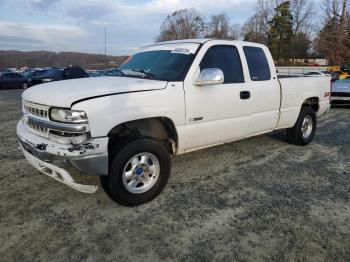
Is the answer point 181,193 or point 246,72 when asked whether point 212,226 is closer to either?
point 181,193

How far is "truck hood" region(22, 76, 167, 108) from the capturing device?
10.7 feet

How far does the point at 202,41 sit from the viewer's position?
176 inches

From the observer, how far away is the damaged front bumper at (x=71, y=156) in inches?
126

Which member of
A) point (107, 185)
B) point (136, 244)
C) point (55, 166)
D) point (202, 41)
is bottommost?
point (136, 244)

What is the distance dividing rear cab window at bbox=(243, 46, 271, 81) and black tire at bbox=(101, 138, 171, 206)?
208 cm

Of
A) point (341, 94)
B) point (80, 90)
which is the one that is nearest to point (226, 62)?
point (80, 90)

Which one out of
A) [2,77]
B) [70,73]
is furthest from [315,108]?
[2,77]

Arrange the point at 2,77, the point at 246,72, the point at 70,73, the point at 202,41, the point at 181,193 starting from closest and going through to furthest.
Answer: the point at 181,193, the point at 202,41, the point at 246,72, the point at 70,73, the point at 2,77

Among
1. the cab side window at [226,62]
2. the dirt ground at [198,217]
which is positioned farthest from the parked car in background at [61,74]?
the cab side window at [226,62]

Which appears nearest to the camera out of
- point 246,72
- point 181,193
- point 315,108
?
point 181,193

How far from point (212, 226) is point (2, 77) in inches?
1034

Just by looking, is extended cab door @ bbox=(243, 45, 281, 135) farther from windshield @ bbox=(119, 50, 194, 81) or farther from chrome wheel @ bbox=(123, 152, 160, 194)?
chrome wheel @ bbox=(123, 152, 160, 194)

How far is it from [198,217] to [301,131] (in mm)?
3628

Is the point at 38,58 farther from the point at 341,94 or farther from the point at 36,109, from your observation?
the point at 36,109
